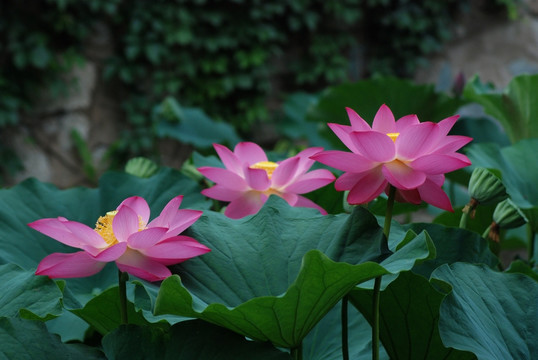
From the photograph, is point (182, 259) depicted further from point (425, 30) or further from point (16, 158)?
point (425, 30)

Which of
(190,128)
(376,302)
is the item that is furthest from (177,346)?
(190,128)

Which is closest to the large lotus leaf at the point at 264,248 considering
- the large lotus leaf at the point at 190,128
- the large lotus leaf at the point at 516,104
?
the large lotus leaf at the point at 516,104

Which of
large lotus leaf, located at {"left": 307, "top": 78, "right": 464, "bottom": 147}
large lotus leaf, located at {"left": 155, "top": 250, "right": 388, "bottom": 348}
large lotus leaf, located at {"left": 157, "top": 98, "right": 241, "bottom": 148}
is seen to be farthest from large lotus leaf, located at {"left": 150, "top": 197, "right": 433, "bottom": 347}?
large lotus leaf, located at {"left": 157, "top": 98, "right": 241, "bottom": 148}

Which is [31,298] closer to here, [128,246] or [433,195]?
[128,246]

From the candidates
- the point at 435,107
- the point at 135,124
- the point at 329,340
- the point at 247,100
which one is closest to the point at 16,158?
the point at 135,124

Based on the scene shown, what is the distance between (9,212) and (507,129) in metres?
0.95

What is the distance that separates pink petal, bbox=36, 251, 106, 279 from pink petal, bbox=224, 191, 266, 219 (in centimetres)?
21

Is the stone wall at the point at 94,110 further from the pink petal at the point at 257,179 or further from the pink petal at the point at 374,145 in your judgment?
the pink petal at the point at 374,145

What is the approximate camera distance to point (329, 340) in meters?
0.68

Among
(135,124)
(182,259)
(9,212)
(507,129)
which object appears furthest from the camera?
(135,124)

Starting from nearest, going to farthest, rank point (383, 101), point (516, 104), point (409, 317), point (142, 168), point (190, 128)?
point (409, 317), point (142, 168), point (516, 104), point (383, 101), point (190, 128)

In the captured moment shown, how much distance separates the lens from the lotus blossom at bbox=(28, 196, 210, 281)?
516 mm

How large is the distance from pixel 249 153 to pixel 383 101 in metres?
1.09

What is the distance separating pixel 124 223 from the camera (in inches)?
20.8
